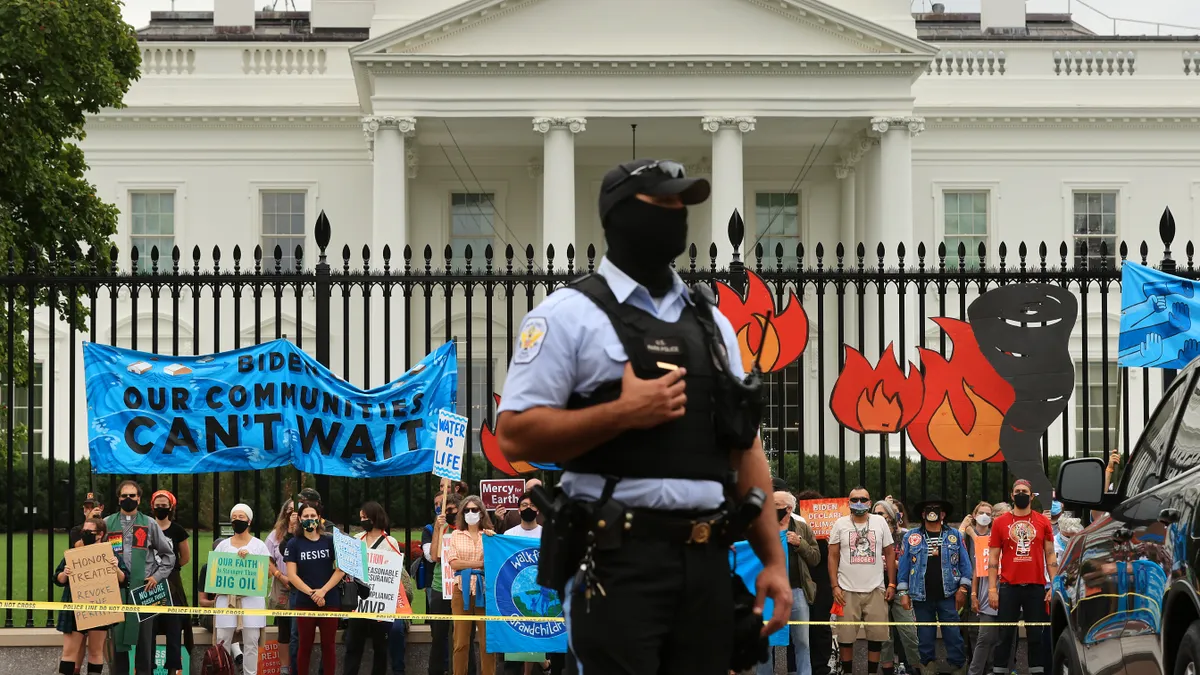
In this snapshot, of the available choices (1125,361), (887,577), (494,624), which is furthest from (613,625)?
(887,577)

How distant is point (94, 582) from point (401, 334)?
61.3 ft

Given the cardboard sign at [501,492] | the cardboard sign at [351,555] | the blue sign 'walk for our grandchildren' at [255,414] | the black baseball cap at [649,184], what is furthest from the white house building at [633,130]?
the black baseball cap at [649,184]

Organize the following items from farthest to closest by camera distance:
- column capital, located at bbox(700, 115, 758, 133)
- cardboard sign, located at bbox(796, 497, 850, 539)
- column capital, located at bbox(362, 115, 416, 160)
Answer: column capital, located at bbox(700, 115, 758, 133) → column capital, located at bbox(362, 115, 416, 160) → cardboard sign, located at bbox(796, 497, 850, 539)

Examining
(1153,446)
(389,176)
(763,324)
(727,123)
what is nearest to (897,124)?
(727,123)

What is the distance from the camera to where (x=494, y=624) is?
11305mm

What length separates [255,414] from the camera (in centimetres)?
1201

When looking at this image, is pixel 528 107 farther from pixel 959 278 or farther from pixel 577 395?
pixel 577 395

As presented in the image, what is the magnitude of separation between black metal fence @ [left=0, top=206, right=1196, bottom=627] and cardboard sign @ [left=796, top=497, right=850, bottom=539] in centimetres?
23

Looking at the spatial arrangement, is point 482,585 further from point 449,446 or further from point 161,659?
point 161,659

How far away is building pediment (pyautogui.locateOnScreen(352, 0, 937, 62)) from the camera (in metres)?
33.0

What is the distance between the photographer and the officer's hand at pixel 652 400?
427cm

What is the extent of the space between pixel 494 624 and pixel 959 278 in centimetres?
426

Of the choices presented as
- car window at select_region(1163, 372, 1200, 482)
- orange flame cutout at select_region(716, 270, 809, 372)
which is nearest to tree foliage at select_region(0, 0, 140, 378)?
orange flame cutout at select_region(716, 270, 809, 372)

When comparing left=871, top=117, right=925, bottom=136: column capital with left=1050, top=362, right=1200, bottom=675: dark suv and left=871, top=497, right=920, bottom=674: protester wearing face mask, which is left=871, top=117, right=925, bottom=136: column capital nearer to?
left=871, top=497, right=920, bottom=674: protester wearing face mask
